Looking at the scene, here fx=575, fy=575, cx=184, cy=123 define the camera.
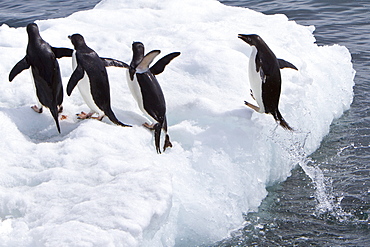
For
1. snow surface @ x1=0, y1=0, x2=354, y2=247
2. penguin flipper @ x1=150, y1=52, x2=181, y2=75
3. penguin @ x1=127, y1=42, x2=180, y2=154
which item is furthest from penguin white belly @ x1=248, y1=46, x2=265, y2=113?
penguin @ x1=127, y1=42, x2=180, y2=154

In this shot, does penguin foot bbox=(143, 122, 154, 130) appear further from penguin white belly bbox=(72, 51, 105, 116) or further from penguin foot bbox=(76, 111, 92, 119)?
penguin foot bbox=(76, 111, 92, 119)

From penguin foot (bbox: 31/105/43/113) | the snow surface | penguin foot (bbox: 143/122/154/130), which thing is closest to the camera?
the snow surface

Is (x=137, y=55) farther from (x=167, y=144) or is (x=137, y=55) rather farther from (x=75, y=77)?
(x=167, y=144)

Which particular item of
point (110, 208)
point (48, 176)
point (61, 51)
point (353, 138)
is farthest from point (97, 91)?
point (353, 138)

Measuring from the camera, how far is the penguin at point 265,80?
16.0 ft

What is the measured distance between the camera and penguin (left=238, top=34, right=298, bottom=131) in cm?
488

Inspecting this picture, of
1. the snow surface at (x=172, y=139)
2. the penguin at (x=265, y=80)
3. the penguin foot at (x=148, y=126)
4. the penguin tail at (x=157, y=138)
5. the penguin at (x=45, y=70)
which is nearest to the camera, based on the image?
the snow surface at (x=172, y=139)

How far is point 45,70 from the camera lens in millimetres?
4480

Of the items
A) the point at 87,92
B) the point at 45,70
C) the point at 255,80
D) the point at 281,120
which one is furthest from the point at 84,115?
the point at 281,120

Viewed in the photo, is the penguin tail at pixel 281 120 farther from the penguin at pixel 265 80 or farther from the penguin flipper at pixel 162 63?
the penguin flipper at pixel 162 63

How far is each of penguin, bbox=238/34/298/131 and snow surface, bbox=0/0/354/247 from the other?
0.12 meters

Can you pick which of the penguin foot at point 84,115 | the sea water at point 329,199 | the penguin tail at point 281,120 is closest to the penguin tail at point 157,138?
the penguin foot at point 84,115

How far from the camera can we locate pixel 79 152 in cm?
403

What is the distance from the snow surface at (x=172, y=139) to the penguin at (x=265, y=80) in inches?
4.8
